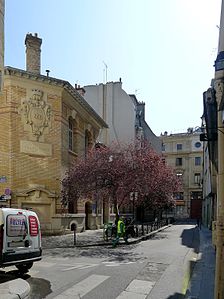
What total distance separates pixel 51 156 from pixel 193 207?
41572 millimetres

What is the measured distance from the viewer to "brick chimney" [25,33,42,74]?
25078mm

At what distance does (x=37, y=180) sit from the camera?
73.6 ft

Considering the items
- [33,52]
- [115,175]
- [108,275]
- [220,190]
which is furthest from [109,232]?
[220,190]

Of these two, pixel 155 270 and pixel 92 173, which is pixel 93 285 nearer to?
pixel 155 270

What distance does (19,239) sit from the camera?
9.59 metres

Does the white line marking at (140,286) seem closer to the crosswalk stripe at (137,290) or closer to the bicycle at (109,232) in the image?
the crosswalk stripe at (137,290)

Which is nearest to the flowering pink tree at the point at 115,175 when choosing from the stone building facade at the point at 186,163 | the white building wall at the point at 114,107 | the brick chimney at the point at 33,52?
the brick chimney at the point at 33,52

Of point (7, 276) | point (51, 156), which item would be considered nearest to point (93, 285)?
point (7, 276)

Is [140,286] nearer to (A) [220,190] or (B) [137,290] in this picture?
(B) [137,290]

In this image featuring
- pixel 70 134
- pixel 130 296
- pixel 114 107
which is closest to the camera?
pixel 130 296

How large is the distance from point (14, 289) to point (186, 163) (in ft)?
227

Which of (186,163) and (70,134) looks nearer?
(70,134)

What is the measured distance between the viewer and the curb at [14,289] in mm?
7519

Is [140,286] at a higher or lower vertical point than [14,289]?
lower
